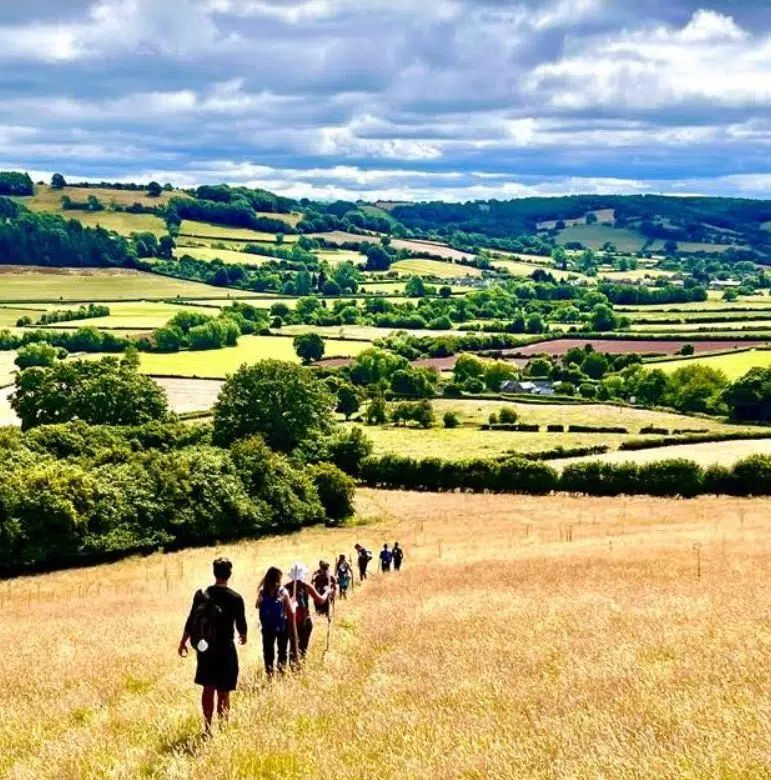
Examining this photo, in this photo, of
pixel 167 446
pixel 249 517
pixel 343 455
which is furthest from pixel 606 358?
pixel 249 517

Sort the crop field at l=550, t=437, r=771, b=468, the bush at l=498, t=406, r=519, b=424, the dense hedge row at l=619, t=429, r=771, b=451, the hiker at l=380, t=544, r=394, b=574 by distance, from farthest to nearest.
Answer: the bush at l=498, t=406, r=519, b=424 < the dense hedge row at l=619, t=429, r=771, b=451 < the crop field at l=550, t=437, r=771, b=468 < the hiker at l=380, t=544, r=394, b=574

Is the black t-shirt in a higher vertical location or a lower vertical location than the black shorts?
higher

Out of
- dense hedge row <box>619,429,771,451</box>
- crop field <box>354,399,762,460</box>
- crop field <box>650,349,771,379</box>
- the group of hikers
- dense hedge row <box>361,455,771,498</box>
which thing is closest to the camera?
the group of hikers

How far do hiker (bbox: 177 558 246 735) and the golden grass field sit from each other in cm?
39

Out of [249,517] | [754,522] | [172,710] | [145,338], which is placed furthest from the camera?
[145,338]

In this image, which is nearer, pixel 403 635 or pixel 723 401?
pixel 403 635

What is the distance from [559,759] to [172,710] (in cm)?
602

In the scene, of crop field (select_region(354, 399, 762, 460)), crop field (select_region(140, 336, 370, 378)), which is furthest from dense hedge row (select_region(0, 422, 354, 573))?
crop field (select_region(140, 336, 370, 378))

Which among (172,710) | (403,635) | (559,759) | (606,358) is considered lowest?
(606,358)

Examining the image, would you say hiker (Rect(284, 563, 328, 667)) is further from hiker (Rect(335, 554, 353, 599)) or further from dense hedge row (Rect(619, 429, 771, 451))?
dense hedge row (Rect(619, 429, 771, 451))

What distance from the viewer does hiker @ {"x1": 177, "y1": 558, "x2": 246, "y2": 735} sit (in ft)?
40.0

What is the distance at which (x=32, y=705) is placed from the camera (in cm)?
1480

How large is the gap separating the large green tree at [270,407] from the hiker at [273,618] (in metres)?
64.3

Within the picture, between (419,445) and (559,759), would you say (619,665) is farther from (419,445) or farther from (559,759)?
(419,445)
